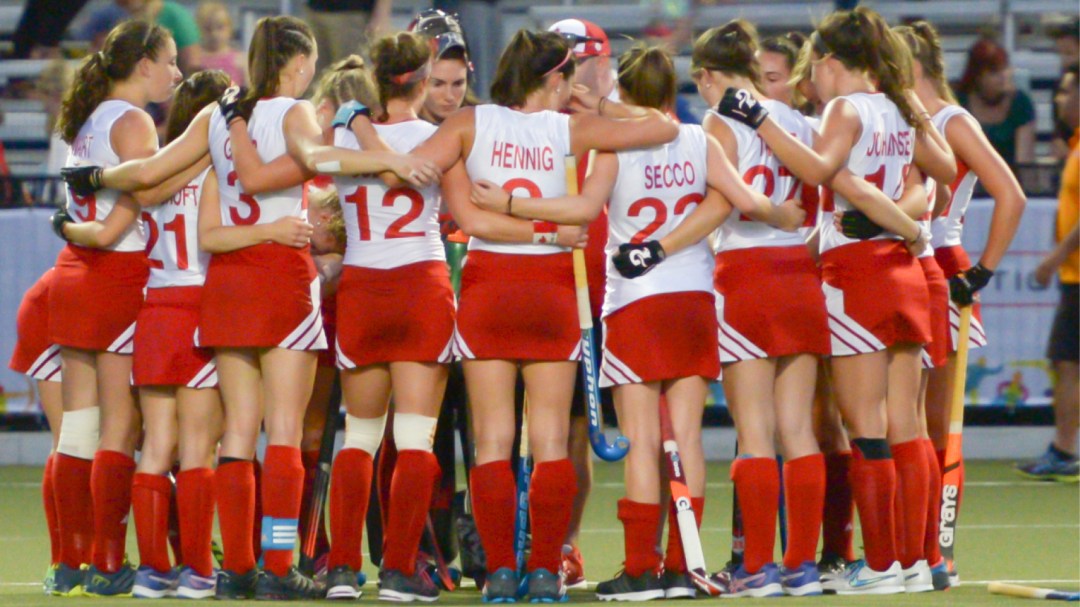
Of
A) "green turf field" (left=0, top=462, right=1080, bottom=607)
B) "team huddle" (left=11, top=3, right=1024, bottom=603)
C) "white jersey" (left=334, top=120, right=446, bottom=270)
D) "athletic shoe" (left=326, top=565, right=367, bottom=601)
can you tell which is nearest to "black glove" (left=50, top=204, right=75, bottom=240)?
"team huddle" (left=11, top=3, right=1024, bottom=603)

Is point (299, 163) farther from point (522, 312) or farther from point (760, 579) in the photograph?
point (760, 579)

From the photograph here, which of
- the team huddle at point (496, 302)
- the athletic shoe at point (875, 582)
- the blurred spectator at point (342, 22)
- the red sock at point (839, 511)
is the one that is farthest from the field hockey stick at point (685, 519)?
the blurred spectator at point (342, 22)

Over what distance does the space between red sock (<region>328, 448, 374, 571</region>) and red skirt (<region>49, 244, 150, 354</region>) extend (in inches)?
33.5

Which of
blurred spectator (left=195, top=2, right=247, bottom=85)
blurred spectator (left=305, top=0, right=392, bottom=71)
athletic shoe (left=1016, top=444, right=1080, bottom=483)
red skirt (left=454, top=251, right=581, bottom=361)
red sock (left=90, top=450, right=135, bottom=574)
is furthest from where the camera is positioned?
blurred spectator (left=195, top=2, right=247, bottom=85)

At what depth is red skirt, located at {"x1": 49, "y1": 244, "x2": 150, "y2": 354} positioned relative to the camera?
227 inches

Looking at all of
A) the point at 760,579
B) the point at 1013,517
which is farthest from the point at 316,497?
the point at 1013,517

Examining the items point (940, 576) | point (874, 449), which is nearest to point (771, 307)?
point (874, 449)

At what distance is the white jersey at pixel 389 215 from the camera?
18.1ft

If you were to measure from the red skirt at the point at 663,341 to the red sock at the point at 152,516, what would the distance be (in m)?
1.46

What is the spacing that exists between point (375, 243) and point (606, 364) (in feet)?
2.67

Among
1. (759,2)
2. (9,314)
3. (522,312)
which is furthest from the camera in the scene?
(759,2)

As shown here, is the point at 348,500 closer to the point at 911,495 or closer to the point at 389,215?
the point at 389,215

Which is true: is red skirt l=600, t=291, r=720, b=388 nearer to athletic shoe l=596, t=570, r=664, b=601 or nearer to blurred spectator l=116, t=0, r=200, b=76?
athletic shoe l=596, t=570, r=664, b=601

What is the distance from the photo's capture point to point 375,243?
218 inches
